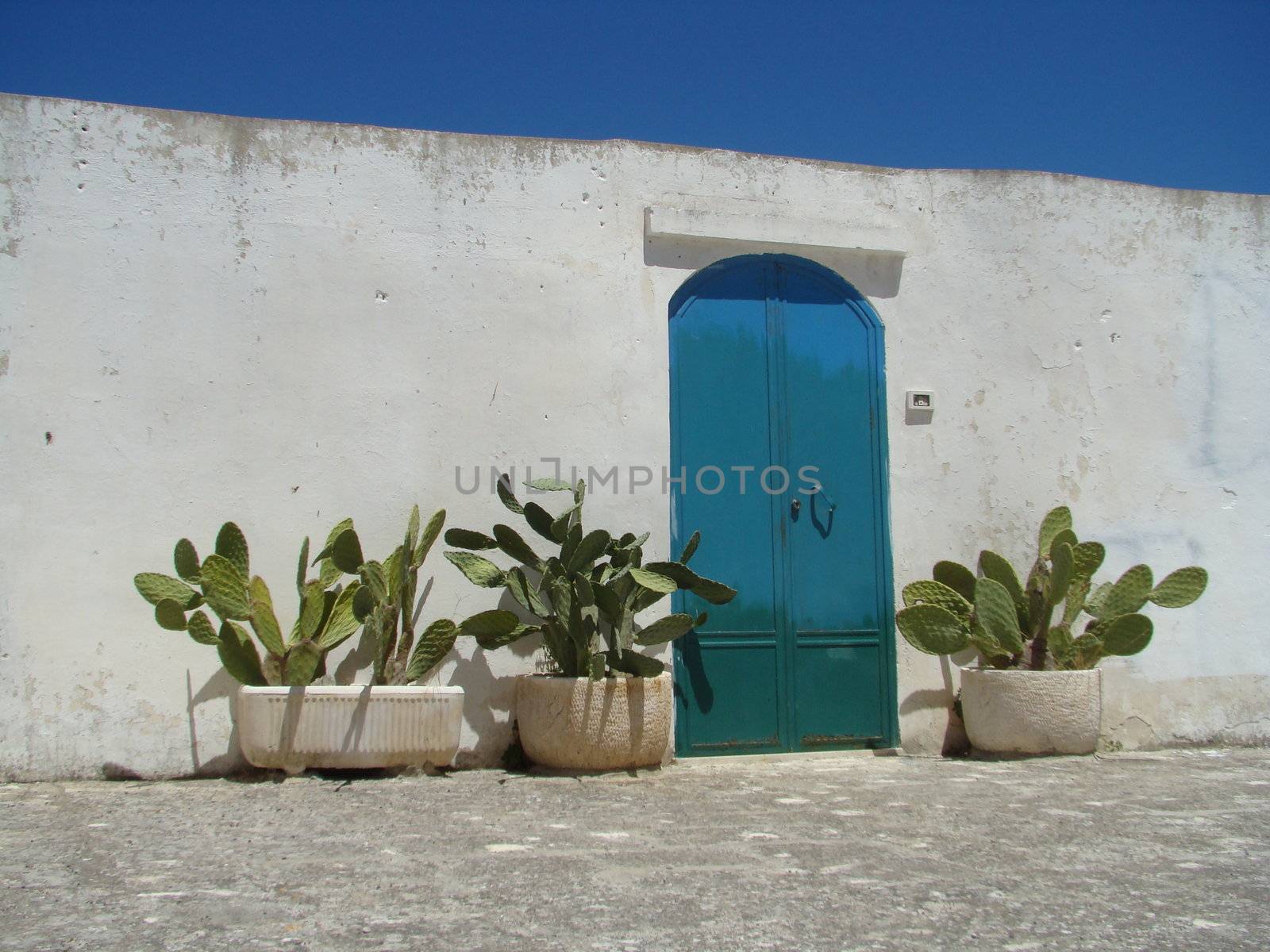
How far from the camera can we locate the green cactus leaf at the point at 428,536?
4449 mm

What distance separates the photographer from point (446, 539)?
4.50 meters

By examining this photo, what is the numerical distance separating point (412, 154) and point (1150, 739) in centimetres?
436

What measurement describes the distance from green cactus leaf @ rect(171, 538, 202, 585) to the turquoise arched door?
198 centimetres

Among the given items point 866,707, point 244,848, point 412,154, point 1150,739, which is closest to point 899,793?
point 866,707

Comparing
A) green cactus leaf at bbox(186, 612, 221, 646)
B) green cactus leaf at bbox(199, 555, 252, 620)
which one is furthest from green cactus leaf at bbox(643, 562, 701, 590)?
green cactus leaf at bbox(186, 612, 221, 646)

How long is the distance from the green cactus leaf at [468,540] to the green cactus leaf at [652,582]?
608mm

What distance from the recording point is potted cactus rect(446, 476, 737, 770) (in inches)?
171

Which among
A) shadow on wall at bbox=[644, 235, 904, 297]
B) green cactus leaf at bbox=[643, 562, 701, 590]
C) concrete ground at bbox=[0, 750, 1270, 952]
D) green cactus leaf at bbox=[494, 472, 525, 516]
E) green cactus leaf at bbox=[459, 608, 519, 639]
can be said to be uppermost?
shadow on wall at bbox=[644, 235, 904, 297]

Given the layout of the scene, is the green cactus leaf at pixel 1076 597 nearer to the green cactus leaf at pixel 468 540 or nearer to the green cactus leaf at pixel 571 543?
the green cactus leaf at pixel 571 543

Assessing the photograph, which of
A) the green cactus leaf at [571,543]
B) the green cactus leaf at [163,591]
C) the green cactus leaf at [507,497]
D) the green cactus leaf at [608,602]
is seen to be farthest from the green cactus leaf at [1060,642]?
the green cactus leaf at [163,591]

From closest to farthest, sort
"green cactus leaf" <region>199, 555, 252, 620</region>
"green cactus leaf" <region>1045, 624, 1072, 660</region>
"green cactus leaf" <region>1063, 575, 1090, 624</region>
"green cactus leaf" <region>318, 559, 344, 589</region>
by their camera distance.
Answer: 1. "green cactus leaf" <region>199, 555, 252, 620</region>
2. "green cactus leaf" <region>318, 559, 344, 589</region>
3. "green cactus leaf" <region>1045, 624, 1072, 660</region>
4. "green cactus leaf" <region>1063, 575, 1090, 624</region>

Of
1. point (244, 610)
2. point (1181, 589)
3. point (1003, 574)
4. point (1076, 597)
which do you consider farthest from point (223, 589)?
point (1181, 589)

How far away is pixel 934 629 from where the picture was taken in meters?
4.89

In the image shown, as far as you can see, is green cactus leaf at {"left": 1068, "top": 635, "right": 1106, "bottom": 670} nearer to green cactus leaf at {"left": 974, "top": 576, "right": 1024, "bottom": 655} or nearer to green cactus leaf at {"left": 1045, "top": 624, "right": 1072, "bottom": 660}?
green cactus leaf at {"left": 1045, "top": 624, "right": 1072, "bottom": 660}
